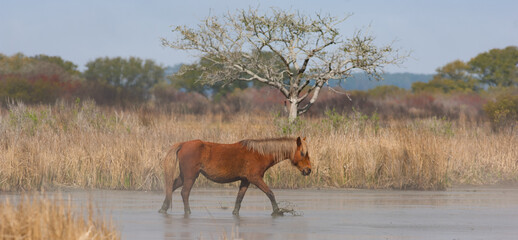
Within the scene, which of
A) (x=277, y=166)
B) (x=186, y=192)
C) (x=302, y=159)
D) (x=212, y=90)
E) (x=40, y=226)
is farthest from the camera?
(x=212, y=90)

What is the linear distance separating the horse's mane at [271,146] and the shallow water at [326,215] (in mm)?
978

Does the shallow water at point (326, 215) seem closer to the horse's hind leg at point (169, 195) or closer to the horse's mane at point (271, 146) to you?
the horse's hind leg at point (169, 195)

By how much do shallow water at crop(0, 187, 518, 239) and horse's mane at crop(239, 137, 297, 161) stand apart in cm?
98

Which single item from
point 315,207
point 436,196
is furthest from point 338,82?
point 315,207

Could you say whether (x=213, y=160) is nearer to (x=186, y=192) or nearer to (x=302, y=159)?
(x=186, y=192)

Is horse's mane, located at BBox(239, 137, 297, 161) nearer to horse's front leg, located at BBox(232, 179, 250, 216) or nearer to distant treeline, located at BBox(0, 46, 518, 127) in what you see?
horse's front leg, located at BBox(232, 179, 250, 216)

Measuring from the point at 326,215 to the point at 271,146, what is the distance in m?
1.39

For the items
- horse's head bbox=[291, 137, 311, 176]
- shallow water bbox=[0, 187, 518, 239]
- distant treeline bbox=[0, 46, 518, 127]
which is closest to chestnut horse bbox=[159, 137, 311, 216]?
horse's head bbox=[291, 137, 311, 176]

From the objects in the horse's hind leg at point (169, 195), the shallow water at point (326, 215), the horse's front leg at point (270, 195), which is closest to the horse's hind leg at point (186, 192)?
the shallow water at point (326, 215)

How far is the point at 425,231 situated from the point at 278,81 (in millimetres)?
28821

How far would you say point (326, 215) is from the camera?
1309 cm

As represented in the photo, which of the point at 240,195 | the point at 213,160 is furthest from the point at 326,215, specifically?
the point at 213,160

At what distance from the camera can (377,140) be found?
19.7 metres

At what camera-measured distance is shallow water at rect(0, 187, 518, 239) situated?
10.8 meters
